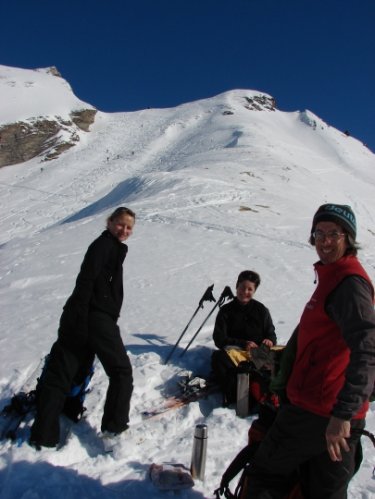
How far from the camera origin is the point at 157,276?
9617 millimetres

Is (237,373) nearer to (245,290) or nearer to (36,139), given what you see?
(245,290)

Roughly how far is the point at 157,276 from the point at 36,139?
4012 centimetres

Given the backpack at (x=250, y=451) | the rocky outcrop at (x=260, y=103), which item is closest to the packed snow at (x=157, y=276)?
the backpack at (x=250, y=451)

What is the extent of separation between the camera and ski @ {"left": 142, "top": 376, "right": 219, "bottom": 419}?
14.4 feet

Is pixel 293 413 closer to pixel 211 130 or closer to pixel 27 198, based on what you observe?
pixel 27 198

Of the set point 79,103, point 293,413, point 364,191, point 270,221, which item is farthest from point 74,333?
point 79,103

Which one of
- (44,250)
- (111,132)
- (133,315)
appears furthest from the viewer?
(111,132)

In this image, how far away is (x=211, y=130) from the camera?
4891cm

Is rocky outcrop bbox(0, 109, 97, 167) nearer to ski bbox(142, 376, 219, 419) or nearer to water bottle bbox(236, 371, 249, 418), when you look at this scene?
ski bbox(142, 376, 219, 419)

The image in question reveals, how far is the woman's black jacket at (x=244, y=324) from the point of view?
5363 mm

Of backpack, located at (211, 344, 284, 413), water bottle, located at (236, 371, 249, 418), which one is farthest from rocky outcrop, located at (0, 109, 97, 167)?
water bottle, located at (236, 371, 249, 418)

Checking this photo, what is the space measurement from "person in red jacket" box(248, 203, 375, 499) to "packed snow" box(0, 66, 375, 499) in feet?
3.56

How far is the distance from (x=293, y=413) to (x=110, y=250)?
7.06 ft

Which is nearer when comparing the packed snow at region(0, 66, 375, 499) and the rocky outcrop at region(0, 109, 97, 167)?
the packed snow at region(0, 66, 375, 499)
